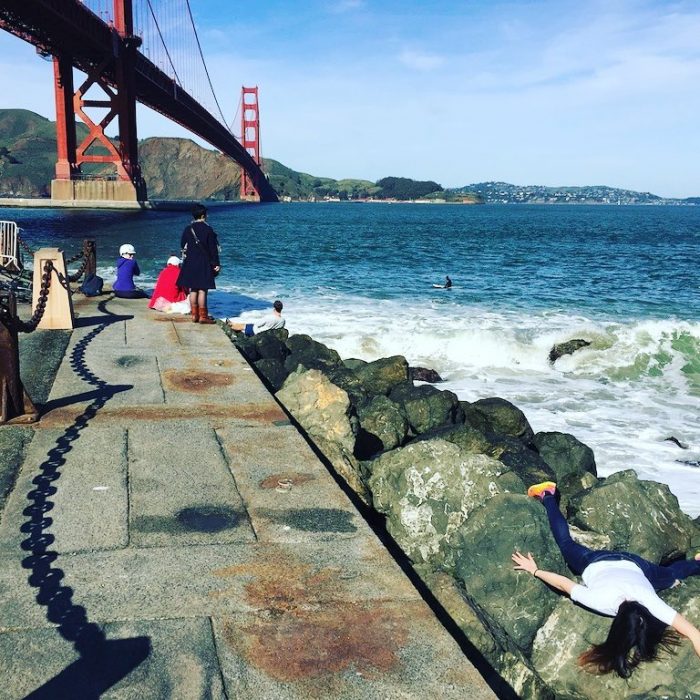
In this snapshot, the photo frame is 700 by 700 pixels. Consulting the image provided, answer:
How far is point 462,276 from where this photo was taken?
25625 millimetres

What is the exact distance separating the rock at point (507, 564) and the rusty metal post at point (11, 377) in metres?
2.94

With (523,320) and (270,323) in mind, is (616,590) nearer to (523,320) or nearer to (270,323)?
(270,323)

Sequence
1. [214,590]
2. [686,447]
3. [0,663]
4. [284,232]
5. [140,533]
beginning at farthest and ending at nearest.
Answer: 1. [284,232]
2. [686,447]
3. [140,533]
4. [214,590]
5. [0,663]

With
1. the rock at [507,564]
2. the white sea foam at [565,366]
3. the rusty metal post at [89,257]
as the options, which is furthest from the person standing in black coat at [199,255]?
the rock at [507,564]

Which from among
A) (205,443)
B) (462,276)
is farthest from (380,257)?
(205,443)

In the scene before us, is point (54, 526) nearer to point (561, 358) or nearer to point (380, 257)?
point (561, 358)

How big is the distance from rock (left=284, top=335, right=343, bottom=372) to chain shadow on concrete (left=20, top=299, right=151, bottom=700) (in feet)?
14.9

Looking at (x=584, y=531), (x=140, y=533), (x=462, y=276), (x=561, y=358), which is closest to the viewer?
(x=140, y=533)

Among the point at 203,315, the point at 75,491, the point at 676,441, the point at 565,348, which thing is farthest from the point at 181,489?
the point at 565,348

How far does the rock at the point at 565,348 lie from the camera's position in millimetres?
12234

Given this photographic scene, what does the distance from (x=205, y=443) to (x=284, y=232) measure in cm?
4482

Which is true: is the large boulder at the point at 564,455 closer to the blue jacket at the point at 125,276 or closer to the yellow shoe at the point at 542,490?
the yellow shoe at the point at 542,490

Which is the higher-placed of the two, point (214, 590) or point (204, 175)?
point (204, 175)

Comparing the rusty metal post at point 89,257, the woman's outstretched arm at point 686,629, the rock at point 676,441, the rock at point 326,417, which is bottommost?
the rock at point 676,441
